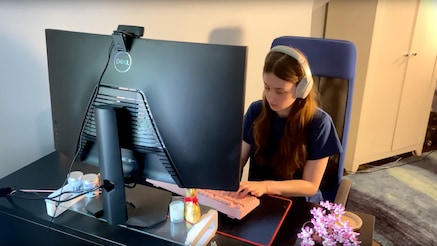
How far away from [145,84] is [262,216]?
1.69ft

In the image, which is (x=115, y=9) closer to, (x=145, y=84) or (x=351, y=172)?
(x=145, y=84)

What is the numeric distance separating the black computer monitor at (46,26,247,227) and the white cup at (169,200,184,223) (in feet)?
0.25

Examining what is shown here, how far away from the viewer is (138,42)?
33.4 inches

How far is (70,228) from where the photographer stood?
37.8 inches

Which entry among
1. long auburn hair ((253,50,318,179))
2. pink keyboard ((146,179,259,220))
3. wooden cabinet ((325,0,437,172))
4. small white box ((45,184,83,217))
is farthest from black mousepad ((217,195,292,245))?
wooden cabinet ((325,0,437,172))

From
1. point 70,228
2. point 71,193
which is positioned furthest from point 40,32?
point 70,228

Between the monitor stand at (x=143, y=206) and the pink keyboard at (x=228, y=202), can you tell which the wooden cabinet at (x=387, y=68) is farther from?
the monitor stand at (x=143, y=206)

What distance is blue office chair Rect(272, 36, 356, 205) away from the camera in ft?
4.87

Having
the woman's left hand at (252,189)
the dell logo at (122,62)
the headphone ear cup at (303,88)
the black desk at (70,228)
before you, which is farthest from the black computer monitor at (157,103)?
the headphone ear cup at (303,88)

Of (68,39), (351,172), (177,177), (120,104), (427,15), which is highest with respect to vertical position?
(427,15)

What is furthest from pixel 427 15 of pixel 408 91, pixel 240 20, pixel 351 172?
pixel 240 20

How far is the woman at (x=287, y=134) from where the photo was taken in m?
1.25

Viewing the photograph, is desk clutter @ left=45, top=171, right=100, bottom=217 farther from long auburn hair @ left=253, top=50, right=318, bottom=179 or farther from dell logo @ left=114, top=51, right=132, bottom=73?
long auburn hair @ left=253, top=50, right=318, bottom=179

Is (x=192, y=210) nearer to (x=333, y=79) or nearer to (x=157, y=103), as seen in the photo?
(x=157, y=103)
